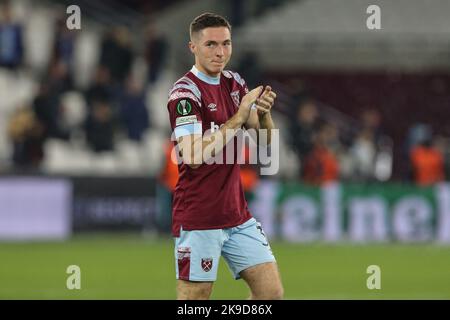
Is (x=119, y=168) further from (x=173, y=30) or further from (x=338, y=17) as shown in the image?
(x=338, y=17)

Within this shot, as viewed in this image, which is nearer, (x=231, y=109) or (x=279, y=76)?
(x=231, y=109)

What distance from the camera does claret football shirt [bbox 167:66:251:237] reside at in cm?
768

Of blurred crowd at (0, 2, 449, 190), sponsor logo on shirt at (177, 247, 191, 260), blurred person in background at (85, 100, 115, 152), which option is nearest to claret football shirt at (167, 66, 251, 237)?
sponsor logo on shirt at (177, 247, 191, 260)

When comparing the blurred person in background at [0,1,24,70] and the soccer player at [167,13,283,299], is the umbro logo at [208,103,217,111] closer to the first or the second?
the soccer player at [167,13,283,299]

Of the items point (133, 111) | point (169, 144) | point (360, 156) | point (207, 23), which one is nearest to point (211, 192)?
point (207, 23)

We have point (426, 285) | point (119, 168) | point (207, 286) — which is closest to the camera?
point (207, 286)

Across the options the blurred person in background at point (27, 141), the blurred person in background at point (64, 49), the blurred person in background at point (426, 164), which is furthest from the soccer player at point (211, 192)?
the blurred person in background at point (64, 49)

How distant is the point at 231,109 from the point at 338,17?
18989mm

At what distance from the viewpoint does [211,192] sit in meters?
7.74

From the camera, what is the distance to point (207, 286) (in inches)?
303

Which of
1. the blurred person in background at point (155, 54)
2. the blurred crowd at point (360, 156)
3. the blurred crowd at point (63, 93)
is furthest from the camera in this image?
the blurred person in background at point (155, 54)

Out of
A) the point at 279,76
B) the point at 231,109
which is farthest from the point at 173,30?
the point at 231,109

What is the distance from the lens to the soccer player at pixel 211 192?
7562 mm

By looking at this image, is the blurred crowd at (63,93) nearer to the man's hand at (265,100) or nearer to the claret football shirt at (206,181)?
the claret football shirt at (206,181)
